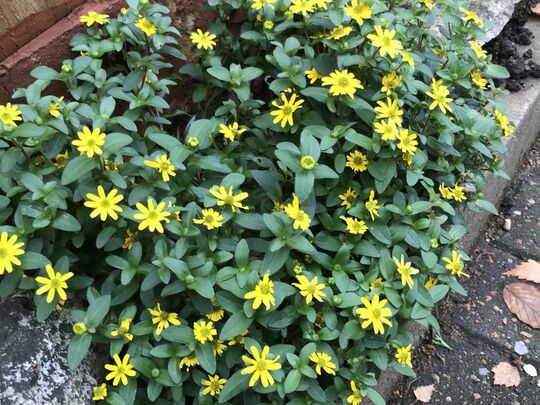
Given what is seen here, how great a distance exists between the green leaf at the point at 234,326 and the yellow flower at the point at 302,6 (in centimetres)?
102

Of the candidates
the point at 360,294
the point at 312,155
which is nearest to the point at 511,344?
the point at 360,294

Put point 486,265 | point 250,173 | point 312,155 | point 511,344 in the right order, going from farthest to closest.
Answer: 1. point 486,265
2. point 511,344
3. point 250,173
4. point 312,155

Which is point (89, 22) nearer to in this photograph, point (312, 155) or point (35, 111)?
point (35, 111)

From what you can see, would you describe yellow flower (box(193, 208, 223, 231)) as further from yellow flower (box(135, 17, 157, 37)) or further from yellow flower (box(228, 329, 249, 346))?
yellow flower (box(135, 17, 157, 37))

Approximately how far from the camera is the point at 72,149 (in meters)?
1.69

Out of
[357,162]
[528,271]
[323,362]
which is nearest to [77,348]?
[323,362]

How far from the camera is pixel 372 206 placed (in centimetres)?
177

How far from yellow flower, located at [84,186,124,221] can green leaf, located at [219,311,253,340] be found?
1.29ft

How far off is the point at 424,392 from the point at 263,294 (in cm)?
100

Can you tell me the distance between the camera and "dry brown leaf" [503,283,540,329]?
7.87 feet

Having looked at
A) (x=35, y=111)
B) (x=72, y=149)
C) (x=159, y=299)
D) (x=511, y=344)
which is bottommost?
(x=511, y=344)

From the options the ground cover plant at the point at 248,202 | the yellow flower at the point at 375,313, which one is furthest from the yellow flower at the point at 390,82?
the yellow flower at the point at 375,313

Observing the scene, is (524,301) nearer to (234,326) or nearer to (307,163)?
(307,163)

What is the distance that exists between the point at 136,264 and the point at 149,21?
0.80m
